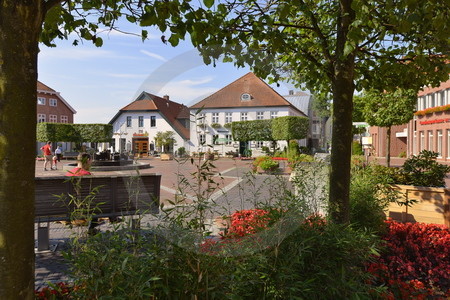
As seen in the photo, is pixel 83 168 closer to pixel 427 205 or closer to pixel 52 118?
pixel 427 205

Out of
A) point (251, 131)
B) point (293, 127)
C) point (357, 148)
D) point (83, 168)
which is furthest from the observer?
point (357, 148)

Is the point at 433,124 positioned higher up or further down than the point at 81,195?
higher up

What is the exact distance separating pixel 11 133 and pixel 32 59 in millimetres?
421

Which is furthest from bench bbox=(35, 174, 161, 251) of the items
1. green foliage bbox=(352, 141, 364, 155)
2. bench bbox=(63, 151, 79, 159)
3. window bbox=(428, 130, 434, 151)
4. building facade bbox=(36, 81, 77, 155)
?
building facade bbox=(36, 81, 77, 155)

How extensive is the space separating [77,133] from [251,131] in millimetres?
21008

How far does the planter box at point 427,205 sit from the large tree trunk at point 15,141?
6.60 meters

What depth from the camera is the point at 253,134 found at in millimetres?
39594

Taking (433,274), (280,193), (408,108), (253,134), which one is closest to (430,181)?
(433,274)

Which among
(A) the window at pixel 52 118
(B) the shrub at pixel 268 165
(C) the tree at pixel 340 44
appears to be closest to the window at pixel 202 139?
(C) the tree at pixel 340 44

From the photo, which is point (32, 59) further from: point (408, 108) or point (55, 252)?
point (408, 108)

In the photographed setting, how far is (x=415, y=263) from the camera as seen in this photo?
14.8 ft

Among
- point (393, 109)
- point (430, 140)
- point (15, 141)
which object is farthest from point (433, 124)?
point (15, 141)

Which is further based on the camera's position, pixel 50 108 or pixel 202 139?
pixel 50 108

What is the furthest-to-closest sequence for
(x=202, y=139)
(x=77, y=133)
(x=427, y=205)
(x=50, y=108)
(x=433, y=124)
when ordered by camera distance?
(x=50, y=108) → (x=77, y=133) → (x=433, y=124) → (x=427, y=205) → (x=202, y=139)
